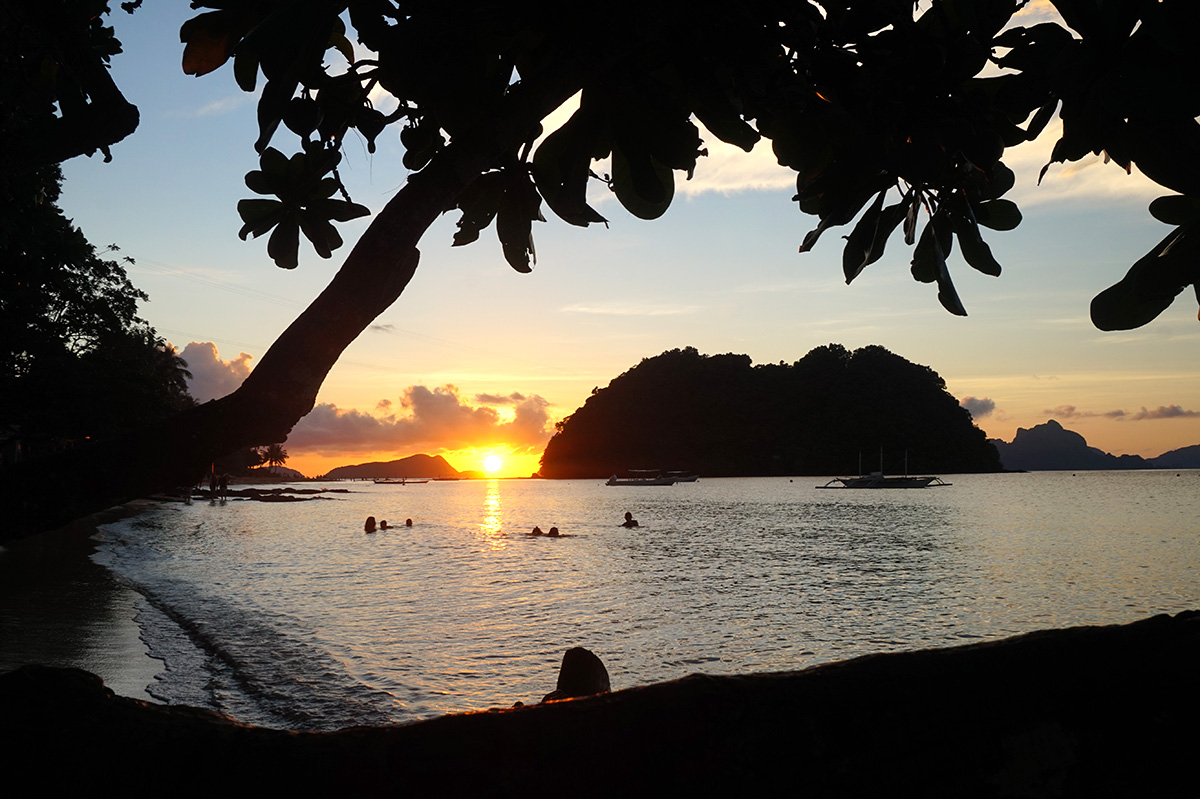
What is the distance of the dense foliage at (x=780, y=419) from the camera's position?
401ft

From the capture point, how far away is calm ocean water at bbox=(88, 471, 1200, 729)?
9.88m

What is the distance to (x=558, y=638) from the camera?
12734 millimetres

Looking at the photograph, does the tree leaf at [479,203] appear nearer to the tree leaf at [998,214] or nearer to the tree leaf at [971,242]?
the tree leaf at [971,242]

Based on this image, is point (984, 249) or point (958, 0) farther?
point (984, 249)

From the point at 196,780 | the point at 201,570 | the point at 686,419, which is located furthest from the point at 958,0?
the point at 686,419

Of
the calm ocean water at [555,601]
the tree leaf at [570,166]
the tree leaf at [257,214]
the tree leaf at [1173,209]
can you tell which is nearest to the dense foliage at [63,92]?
the tree leaf at [257,214]

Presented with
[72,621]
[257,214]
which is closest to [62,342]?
[72,621]

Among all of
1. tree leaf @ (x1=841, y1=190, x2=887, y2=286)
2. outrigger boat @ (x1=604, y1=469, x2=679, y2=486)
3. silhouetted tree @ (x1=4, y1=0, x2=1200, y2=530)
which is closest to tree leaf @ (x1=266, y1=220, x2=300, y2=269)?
silhouetted tree @ (x1=4, y1=0, x2=1200, y2=530)

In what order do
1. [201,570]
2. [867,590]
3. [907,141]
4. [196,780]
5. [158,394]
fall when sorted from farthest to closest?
[158,394] → [201,570] → [867,590] → [907,141] → [196,780]

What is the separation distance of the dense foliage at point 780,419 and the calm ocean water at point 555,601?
87.4 metres

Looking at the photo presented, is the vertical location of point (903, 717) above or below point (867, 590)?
above

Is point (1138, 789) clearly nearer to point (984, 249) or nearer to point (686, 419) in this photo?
point (984, 249)

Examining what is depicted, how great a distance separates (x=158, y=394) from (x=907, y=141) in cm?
3446

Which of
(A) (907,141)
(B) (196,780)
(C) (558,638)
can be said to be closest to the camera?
(B) (196,780)
